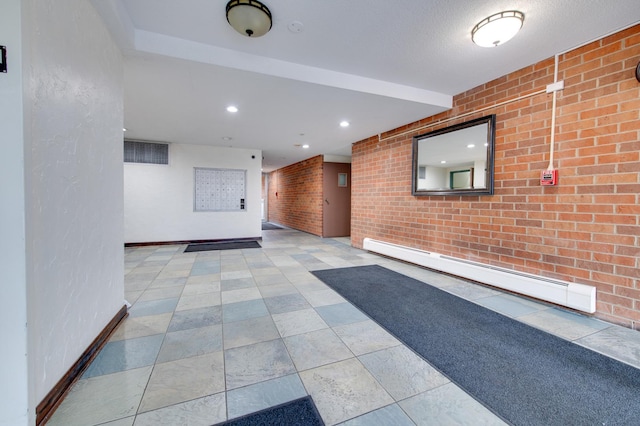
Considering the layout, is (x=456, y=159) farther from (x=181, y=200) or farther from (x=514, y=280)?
(x=181, y=200)

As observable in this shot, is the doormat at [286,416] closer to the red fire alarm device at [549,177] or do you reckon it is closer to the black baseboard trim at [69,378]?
the black baseboard trim at [69,378]

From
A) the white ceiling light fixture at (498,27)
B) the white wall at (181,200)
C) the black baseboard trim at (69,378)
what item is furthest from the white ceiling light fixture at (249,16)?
the white wall at (181,200)

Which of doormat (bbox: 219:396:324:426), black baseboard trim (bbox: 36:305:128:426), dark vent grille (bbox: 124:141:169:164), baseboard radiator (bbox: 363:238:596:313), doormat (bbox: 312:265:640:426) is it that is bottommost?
doormat (bbox: 219:396:324:426)

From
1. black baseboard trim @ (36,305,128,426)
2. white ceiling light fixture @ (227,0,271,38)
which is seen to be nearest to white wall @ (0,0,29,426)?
black baseboard trim @ (36,305,128,426)

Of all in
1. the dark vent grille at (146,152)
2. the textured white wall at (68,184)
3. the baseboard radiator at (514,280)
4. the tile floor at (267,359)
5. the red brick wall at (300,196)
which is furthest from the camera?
the red brick wall at (300,196)

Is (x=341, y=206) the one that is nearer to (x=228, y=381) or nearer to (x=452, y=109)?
(x=452, y=109)

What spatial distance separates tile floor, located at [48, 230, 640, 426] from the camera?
1292mm

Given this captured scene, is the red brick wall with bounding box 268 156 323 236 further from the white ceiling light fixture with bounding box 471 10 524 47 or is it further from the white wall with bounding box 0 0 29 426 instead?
the white wall with bounding box 0 0 29 426

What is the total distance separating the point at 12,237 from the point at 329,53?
273 centimetres

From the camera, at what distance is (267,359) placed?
1.72 metres

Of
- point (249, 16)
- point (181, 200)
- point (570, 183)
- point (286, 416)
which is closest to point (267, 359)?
point (286, 416)

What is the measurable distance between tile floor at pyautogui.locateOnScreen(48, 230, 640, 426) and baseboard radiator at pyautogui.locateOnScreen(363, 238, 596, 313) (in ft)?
0.42

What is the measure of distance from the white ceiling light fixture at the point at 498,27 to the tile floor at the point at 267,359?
2554 mm

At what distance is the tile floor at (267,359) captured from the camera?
129 cm
